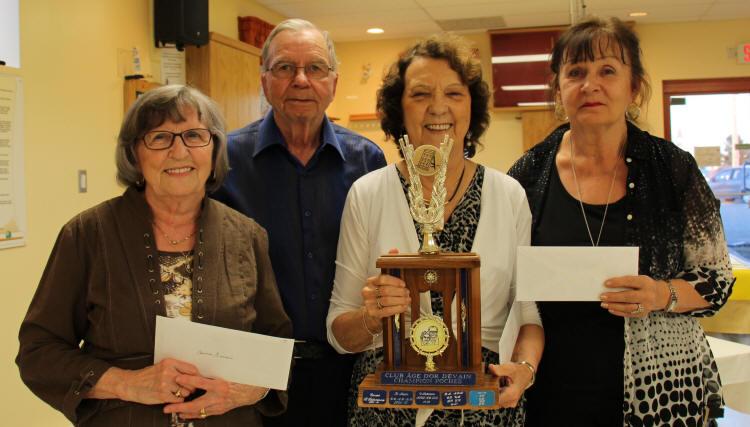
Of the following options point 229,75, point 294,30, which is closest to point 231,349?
point 294,30

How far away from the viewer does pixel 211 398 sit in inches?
60.2

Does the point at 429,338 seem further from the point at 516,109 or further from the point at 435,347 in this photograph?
the point at 516,109

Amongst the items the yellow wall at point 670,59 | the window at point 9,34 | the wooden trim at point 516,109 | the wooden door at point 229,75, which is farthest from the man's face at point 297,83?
the wooden trim at point 516,109

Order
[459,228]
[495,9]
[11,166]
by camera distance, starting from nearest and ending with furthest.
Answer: [459,228]
[11,166]
[495,9]

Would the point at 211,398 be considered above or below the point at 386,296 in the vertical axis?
below

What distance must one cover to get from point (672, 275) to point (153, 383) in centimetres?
131

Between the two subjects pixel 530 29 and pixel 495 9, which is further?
pixel 530 29

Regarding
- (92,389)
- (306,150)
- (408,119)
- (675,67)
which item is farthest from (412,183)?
(675,67)

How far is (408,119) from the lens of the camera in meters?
1.82

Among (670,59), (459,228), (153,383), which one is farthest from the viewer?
(670,59)

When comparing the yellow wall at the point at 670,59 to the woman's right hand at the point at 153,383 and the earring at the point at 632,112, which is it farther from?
the woman's right hand at the point at 153,383

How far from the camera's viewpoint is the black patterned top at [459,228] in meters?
1.69

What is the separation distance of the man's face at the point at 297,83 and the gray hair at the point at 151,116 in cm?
37

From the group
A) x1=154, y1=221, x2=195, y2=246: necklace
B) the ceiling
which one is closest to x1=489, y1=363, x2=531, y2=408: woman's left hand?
x1=154, y1=221, x2=195, y2=246: necklace
